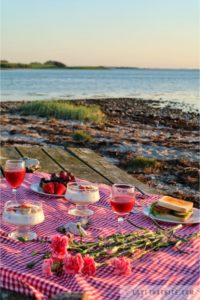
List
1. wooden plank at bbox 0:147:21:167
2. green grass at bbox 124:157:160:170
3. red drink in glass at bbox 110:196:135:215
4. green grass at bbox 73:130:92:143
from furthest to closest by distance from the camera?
green grass at bbox 73:130:92:143, green grass at bbox 124:157:160:170, wooden plank at bbox 0:147:21:167, red drink in glass at bbox 110:196:135:215

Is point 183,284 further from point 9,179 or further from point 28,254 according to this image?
point 9,179

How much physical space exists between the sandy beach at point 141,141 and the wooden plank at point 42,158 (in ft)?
10.8

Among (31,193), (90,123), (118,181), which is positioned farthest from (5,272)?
(90,123)

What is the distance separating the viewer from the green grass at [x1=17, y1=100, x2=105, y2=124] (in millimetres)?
23297

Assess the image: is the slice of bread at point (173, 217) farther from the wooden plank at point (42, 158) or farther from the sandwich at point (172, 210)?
the wooden plank at point (42, 158)

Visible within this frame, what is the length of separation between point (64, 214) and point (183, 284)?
1.06 meters

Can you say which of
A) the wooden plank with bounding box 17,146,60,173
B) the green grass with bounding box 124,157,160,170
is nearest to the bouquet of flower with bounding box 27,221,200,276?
the wooden plank with bounding box 17,146,60,173

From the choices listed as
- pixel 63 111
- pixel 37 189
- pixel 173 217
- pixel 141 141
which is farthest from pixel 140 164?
pixel 63 111

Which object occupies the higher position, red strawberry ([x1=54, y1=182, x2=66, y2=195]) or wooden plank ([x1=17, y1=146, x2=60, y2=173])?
red strawberry ([x1=54, y1=182, x2=66, y2=195])

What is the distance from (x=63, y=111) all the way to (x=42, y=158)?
18.7 m

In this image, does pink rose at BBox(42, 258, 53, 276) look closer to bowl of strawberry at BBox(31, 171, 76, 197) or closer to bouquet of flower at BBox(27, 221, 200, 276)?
bouquet of flower at BBox(27, 221, 200, 276)

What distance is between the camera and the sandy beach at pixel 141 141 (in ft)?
34.4

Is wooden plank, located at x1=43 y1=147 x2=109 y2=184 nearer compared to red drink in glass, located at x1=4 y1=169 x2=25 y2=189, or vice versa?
red drink in glass, located at x1=4 y1=169 x2=25 y2=189

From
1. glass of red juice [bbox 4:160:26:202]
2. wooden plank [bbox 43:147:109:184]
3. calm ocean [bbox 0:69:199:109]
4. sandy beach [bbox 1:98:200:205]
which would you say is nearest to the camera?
glass of red juice [bbox 4:160:26:202]
